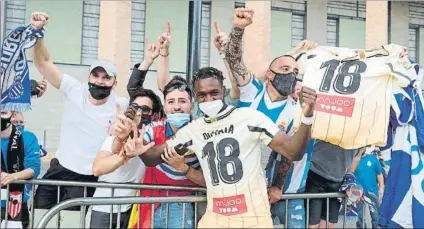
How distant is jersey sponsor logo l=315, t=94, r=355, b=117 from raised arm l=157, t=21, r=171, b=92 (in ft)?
2.76

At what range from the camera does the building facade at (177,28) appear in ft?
11.0

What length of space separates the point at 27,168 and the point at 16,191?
12 centimetres

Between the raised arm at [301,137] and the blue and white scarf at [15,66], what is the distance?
4.17 ft

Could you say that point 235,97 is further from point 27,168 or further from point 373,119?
→ point 27,168

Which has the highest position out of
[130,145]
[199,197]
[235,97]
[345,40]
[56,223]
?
[345,40]

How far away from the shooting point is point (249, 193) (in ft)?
7.64

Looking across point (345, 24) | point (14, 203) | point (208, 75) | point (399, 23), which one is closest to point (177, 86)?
point (208, 75)

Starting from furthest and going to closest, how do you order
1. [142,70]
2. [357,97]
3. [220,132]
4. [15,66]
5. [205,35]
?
[205,35]
[142,70]
[15,66]
[357,97]
[220,132]

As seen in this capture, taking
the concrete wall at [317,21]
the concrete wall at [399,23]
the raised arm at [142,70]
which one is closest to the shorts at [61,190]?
the raised arm at [142,70]

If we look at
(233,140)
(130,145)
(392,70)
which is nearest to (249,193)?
(233,140)

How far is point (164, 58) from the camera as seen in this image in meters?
3.01

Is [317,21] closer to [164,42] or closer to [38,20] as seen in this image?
[164,42]

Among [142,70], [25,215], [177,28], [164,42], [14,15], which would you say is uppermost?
[177,28]

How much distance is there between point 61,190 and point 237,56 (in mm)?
1100
